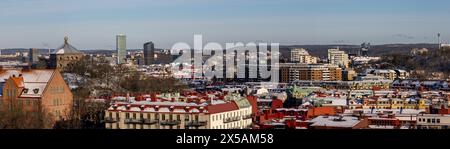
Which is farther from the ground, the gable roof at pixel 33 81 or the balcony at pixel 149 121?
the gable roof at pixel 33 81

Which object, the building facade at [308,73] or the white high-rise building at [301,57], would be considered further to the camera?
the white high-rise building at [301,57]

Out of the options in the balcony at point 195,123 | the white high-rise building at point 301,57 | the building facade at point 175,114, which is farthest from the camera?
the white high-rise building at point 301,57

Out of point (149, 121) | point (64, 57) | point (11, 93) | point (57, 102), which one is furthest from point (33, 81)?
point (64, 57)

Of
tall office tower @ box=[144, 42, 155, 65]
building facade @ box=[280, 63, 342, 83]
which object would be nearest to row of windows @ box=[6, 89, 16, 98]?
building facade @ box=[280, 63, 342, 83]

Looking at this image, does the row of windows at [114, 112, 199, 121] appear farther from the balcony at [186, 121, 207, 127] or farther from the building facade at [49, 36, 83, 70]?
the building facade at [49, 36, 83, 70]

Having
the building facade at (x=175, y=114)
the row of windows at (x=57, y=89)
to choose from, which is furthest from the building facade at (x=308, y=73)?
the building facade at (x=175, y=114)

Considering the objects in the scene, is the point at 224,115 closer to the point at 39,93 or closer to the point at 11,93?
the point at 39,93

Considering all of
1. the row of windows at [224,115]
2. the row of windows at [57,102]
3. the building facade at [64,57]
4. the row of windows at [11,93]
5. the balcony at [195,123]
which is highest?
the building facade at [64,57]

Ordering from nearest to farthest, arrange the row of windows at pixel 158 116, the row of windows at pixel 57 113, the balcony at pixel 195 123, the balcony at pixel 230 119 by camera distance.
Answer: the balcony at pixel 195 123 → the row of windows at pixel 158 116 → the balcony at pixel 230 119 → the row of windows at pixel 57 113

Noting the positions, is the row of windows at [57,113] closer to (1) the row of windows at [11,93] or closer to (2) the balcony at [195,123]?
(1) the row of windows at [11,93]

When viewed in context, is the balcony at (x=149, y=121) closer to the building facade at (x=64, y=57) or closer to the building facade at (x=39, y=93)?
the building facade at (x=39, y=93)

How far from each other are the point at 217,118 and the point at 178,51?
35.7 meters

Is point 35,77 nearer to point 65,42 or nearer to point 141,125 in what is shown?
point 141,125

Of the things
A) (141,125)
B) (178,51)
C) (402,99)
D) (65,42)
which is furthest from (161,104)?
(178,51)
